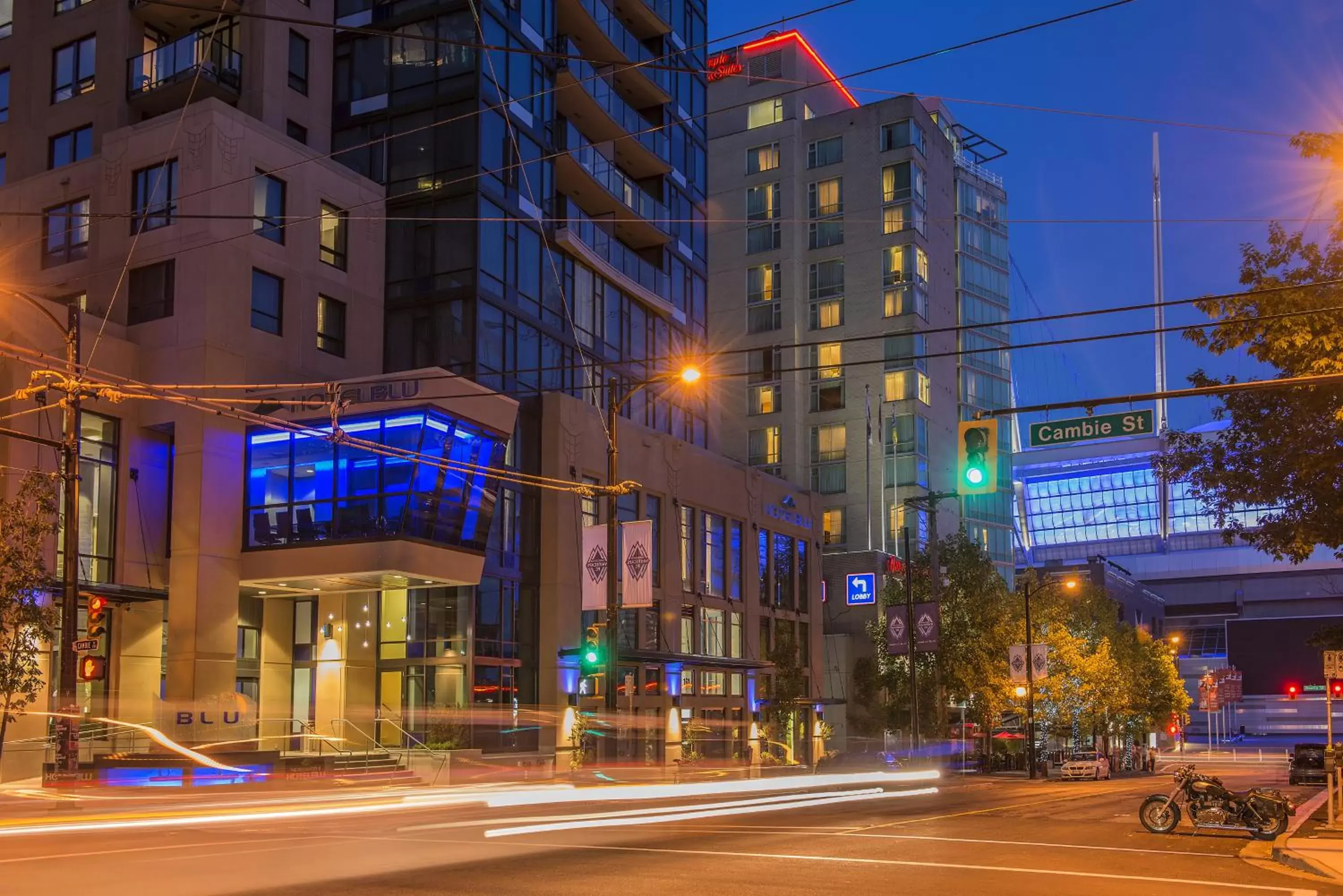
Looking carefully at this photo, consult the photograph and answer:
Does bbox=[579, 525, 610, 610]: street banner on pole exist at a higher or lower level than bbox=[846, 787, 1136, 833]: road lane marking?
higher

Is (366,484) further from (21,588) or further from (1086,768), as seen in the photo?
(1086,768)

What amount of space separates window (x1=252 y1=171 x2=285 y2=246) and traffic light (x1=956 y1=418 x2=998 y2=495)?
25377 millimetres

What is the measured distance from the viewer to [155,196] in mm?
40875

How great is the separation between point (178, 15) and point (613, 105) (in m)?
17.5

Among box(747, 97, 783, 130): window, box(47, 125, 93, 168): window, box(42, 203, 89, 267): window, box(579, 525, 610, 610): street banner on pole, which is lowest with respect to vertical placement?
box(579, 525, 610, 610): street banner on pole

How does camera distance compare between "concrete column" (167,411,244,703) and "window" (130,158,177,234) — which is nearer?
"concrete column" (167,411,244,703)

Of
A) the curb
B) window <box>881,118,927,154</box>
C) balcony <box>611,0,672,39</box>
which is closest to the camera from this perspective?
the curb

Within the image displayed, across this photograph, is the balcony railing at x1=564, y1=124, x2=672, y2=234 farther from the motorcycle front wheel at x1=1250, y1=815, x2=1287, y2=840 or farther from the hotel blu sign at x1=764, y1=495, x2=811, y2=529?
A: the motorcycle front wheel at x1=1250, y1=815, x2=1287, y2=840

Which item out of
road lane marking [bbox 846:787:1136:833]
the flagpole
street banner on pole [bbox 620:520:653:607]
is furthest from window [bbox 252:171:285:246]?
the flagpole

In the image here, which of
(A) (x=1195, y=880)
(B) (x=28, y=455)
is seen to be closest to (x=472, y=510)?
(B) (x=28, y=455)

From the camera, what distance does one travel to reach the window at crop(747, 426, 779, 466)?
306ft

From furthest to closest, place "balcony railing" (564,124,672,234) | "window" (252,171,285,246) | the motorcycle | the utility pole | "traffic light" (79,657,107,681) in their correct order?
1. "balcony railing" (564,124,672,234)
2. "window" (252,171,285,246)
3. "traffic light" (79,657,107,681)
4. the utility pole
5. the motorcycle

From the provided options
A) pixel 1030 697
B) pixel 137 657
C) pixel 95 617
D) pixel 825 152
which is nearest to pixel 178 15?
pixel 137 657

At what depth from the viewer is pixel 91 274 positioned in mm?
42625
